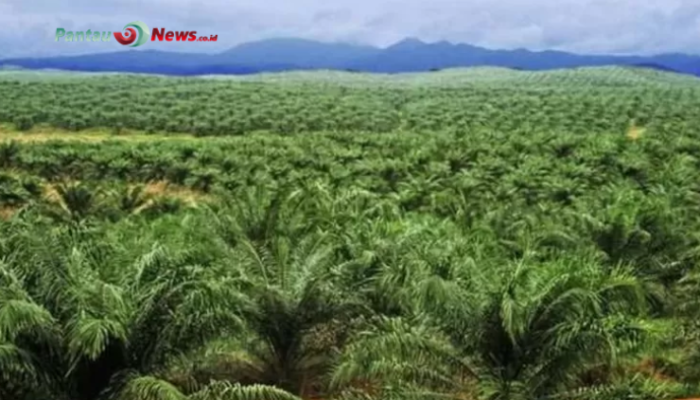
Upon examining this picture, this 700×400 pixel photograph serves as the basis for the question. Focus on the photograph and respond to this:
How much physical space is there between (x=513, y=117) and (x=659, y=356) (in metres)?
54.0

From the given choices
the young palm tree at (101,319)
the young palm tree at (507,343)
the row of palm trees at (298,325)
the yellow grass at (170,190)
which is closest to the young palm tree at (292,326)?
the row of palm trees at (298,325)

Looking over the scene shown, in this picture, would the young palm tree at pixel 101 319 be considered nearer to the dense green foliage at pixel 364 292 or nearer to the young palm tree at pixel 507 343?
the dense green foliage at pixel 364 292

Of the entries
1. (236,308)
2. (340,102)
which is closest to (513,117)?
(340,102)

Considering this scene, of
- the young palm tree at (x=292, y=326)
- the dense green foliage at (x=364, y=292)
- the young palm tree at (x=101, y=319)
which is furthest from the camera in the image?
the young palm tree at (x=292, y=326)

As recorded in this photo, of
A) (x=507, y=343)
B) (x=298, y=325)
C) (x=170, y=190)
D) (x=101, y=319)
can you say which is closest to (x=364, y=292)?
(x=298, y=325)

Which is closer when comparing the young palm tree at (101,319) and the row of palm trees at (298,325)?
the young palm tree at (101,319)

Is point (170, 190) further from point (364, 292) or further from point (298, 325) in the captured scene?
point (298, 325)

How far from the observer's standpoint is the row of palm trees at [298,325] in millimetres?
10945

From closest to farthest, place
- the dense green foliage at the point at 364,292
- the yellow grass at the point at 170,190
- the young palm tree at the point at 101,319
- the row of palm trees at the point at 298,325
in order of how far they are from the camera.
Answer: the young palm tree at the point at 101,319, the row of palm trees at the point at 298,325, the dense green foliage at the point at 364,292, the yellow grass at the point at 170,190

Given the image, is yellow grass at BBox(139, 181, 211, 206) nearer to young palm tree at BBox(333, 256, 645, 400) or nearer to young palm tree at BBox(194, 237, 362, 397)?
young palm tree at BBox(194, 237, 362, 397)

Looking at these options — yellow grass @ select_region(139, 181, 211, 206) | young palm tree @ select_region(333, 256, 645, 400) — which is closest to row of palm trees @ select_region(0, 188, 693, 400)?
young palm tree @ select_region(333, 256, 645, 400)

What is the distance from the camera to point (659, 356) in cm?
1445

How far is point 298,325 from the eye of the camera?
13352 millimetres

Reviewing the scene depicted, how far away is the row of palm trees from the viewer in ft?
35.9
